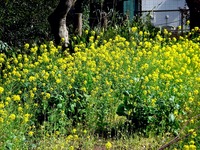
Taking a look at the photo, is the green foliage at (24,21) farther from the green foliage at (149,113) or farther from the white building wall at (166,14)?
the white building wall at (166,14)

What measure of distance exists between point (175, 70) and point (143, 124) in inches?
46.9

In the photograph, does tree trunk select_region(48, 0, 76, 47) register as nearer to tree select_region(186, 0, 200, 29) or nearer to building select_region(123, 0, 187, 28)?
tree select_region(186, 0, 200, 29)

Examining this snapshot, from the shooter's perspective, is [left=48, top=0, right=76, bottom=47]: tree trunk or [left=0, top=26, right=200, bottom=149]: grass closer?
[left=0, top=26, right=200, bottom=149]: grass

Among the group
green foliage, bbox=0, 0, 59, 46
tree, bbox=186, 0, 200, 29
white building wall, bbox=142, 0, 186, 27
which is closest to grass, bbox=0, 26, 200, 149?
tree, bbox=186, 0, 200, 29

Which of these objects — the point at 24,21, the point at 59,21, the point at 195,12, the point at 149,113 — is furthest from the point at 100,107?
the point at 24,21

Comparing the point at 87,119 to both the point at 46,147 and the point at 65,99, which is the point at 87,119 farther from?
the point at 46,147

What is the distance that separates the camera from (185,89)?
17.9ft

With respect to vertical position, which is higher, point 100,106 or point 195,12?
point 195,12

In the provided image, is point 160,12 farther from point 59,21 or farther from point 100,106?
point 100,106

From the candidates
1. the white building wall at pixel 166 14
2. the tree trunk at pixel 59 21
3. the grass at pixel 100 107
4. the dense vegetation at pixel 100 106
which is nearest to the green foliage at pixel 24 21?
the tree trunk at pixel 59 21

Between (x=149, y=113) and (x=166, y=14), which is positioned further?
(x=166, y=14)

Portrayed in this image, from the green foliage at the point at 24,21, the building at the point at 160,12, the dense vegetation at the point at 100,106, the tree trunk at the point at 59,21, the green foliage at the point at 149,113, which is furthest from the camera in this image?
the building at the point at 160,12

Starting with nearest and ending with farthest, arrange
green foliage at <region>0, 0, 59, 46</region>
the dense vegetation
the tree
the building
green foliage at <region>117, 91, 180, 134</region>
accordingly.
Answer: the dense vegetation
green foliage at <region>117, 91, 180, 134</region>
the tree
green foliage at <region>0, 0, 59, 46</region>
the building

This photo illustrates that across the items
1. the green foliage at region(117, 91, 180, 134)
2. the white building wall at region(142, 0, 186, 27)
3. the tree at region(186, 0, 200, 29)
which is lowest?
the white building wall at region(142, 0, 186, 27)
